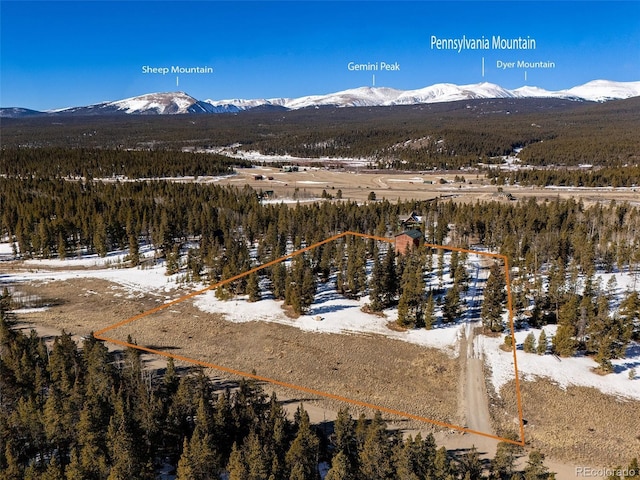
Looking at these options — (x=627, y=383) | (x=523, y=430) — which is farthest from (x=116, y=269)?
(x=627, y=383)

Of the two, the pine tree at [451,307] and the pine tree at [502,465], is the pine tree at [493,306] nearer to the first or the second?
the pine tree at [451,307]

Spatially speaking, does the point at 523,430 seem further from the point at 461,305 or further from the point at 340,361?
the point at 461,305

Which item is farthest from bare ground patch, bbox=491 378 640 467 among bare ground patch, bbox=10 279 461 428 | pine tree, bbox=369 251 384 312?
pine tree, bbox=369 251 384 312

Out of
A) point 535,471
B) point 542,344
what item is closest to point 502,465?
point 535,471

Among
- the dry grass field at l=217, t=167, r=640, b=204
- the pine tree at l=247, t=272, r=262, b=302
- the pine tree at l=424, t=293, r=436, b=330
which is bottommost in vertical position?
the pine tree at l=424, t=293, r=436, b=330

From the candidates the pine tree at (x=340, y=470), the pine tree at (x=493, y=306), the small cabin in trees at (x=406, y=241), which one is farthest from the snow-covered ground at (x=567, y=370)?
the small cabin in trees at (x=406, y=241)

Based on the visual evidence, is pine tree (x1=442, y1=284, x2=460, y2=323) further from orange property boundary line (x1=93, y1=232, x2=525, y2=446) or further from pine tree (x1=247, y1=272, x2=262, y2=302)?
pine tree (x1=247, y1=272, x2=262, y2=302)

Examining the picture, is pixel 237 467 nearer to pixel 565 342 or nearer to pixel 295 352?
pixel 295 352
